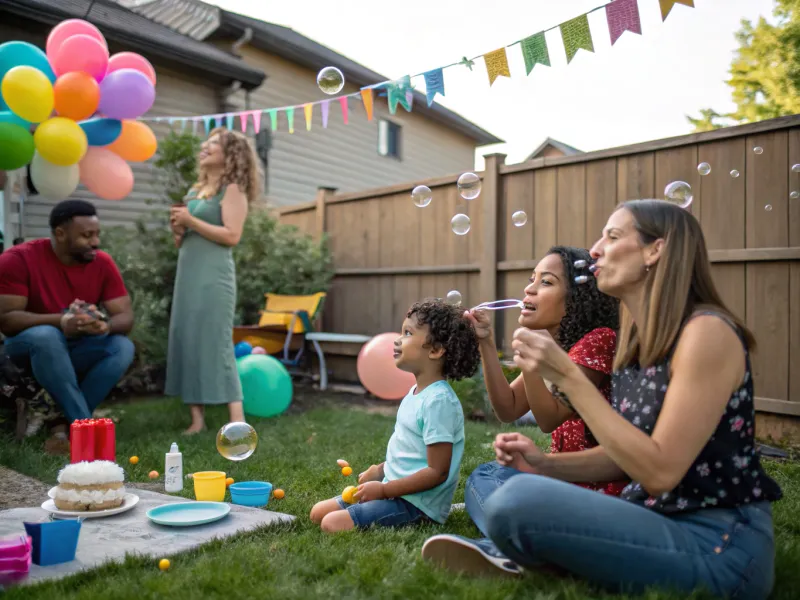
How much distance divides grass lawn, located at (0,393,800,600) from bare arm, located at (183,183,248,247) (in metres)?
1.46

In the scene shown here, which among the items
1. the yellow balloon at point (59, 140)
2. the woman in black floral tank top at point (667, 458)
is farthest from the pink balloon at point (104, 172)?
the woman in black floral tank top at point (667, 458)

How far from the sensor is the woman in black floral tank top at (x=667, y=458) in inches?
61.5

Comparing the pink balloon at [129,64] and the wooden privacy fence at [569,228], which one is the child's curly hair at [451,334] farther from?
the pink balloon at [129,64]

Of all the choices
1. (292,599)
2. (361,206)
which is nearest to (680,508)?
(292,599)

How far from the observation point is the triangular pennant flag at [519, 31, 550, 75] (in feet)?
10.6

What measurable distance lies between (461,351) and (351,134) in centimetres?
1119

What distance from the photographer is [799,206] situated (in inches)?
166

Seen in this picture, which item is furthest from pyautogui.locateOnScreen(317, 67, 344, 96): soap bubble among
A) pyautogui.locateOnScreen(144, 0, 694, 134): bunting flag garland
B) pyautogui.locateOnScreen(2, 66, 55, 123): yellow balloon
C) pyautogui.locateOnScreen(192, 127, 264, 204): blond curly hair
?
pyautogui.locateOnScreen(2, 66, 55, 123): yellow balloon

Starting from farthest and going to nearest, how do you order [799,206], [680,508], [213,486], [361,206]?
1. [361,206]
2. [799,206]
3. [213,486]
4. [680,508]

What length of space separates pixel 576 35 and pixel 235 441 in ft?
7.86

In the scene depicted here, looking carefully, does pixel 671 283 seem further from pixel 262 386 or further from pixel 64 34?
pixel 64 34

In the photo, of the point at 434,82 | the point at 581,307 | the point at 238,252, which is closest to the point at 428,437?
the point at 581,307

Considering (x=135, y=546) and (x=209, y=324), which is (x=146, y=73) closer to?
(x=209, y=324)

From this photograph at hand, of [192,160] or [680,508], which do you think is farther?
[192,160]
